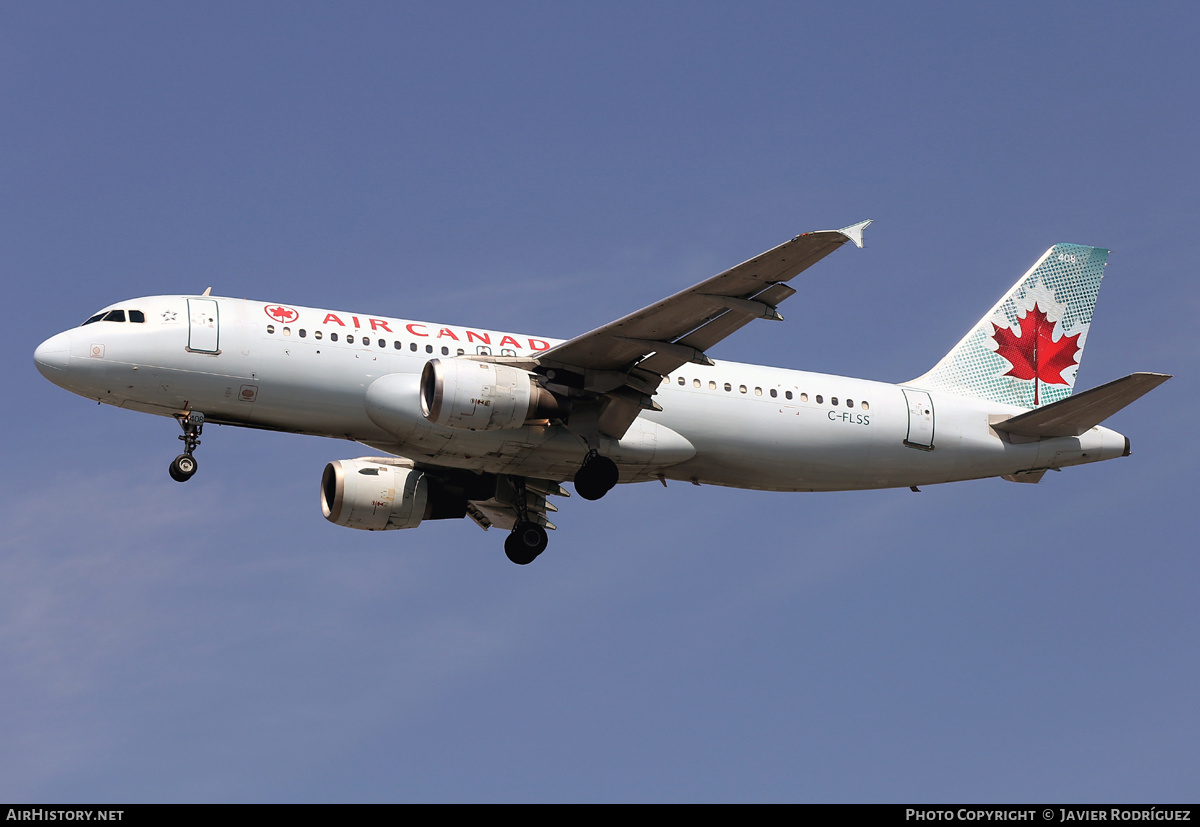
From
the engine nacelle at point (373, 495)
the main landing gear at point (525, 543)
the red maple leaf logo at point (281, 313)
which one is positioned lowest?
the main landing gear at point (525, 543)

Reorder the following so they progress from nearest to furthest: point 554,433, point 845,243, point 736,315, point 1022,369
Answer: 1. point 845,243
2. point 736,315
3. point 554,433
4. point 1022,369

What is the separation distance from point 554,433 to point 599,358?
2181mm

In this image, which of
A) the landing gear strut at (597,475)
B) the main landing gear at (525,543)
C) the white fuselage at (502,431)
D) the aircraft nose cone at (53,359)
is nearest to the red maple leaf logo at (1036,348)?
the white fuselage at (502,431)

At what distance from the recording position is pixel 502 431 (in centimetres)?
3669

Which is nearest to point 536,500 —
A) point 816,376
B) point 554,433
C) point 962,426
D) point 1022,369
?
point 554,433

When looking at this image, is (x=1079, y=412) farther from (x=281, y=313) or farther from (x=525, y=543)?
(x=281, y=313)

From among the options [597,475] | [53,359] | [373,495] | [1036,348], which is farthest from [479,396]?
[1036,348]

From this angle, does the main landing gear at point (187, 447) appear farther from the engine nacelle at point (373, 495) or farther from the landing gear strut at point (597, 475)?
the landing gear strut at point (597, 475)

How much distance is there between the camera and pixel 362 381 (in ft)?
119

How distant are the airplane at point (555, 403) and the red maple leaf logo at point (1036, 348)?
2.10 feet

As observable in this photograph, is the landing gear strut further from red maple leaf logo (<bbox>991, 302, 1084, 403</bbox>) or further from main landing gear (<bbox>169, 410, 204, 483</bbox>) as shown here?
red maple leaf logo (<bbox>991, 302, 1084, 403</bbox>)

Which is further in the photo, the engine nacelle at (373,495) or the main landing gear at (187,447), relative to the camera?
the engine nacelle at (373,495)

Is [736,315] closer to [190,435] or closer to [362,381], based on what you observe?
[362,381]

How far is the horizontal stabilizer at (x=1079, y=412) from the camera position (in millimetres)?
38312
